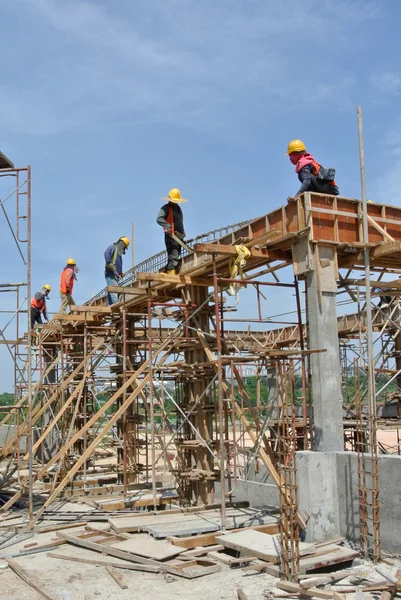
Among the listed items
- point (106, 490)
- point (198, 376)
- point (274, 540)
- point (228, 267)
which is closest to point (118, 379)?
point (106, 490)

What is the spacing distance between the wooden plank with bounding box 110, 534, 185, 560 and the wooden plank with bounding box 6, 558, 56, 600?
1.50 meters

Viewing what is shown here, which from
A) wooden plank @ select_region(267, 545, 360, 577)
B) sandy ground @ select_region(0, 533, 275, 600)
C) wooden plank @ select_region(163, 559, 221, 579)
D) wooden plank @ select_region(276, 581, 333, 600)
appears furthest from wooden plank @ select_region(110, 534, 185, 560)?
wooden plank @ select_region(276, 581, 333, 600)

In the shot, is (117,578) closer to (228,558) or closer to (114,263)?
(228,558)

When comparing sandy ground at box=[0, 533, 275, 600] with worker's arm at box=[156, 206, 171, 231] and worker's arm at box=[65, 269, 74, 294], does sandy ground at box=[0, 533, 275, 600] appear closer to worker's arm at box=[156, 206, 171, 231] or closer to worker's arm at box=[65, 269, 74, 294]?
worker's arm at box=[156, 206, 171, 231]

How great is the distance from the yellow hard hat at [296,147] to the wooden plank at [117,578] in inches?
315

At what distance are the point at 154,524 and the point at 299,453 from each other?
290 cm

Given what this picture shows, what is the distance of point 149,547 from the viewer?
396 inches

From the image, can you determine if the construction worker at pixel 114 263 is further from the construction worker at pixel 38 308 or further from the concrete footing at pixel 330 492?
the concrete footing at pixel 330 492

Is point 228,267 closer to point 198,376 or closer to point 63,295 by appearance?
point 198,376

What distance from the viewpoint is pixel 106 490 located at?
1705 centimetres

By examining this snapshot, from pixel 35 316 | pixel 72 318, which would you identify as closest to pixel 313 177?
pixel 72 318

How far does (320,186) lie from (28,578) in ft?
26.5

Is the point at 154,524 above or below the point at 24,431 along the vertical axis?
below

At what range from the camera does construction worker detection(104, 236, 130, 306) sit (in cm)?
1891
